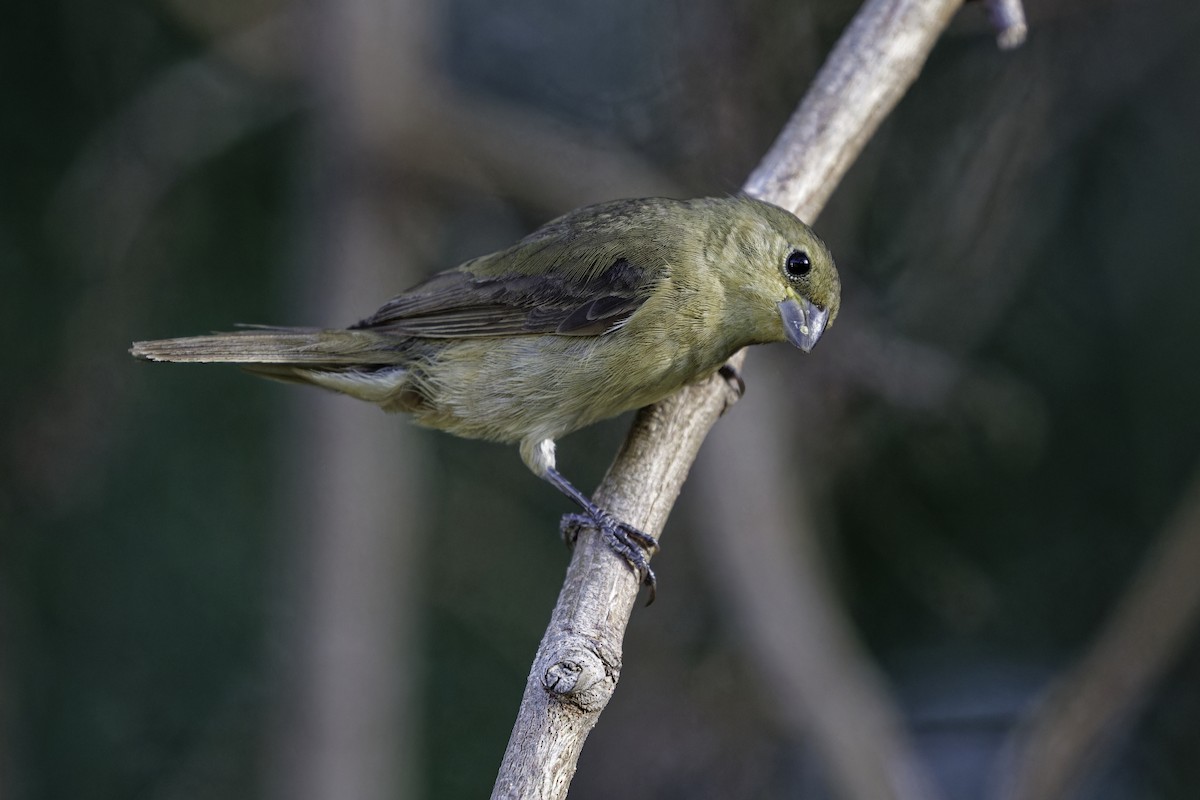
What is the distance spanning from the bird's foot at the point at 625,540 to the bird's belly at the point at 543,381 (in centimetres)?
35

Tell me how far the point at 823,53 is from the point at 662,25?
0.81 metres

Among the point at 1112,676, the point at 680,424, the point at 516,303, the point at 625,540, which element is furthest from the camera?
the point at 1112,676

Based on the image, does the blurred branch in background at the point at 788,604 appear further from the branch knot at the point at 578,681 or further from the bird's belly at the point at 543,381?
the branch knot at the point at 578,681

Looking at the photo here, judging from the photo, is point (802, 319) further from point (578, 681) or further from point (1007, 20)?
point (578, 681)

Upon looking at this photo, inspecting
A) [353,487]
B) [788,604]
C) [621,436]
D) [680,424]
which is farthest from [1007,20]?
[353,487]

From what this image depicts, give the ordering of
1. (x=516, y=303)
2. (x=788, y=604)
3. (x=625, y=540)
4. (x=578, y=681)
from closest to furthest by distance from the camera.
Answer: (x=578, y=681) < (x=625, y=540) < (x=516, y=303) < (x=788, y=604)

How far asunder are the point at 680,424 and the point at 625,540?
42 cm

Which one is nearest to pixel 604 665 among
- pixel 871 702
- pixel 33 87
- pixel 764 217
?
pixel 764 217

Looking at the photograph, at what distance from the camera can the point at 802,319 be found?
120 inches

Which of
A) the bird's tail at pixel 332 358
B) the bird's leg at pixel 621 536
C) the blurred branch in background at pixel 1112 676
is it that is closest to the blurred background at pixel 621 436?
the blurred branch in background at pixel 1112 676

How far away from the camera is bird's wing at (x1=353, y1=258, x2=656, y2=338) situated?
3.16 m

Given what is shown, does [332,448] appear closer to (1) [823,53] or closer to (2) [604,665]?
(1) [823,53]

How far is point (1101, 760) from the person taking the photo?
4.87 m

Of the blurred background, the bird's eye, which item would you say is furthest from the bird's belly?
the blurred background
